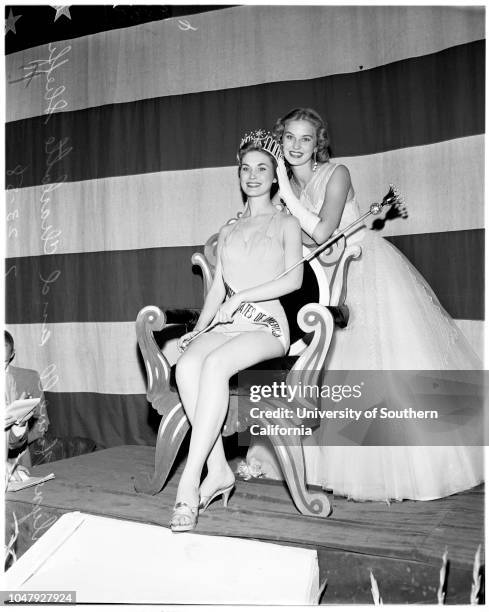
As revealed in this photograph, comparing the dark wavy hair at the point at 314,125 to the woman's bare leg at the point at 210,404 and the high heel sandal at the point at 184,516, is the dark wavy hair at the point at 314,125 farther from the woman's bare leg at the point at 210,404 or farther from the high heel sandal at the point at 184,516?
the high heel sandal at the point at 184,516

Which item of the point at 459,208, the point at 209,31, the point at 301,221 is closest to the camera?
the point at 301,221

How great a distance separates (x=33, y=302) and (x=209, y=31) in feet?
5.36

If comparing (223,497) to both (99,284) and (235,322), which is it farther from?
(99,284)

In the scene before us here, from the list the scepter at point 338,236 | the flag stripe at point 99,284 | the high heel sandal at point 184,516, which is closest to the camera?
the high heel sandal at point 184,516

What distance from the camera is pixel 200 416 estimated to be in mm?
1787

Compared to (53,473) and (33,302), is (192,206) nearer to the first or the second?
(33,302)

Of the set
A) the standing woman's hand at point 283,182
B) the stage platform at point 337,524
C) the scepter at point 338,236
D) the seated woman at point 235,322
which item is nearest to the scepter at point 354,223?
the scepter at point 338,236

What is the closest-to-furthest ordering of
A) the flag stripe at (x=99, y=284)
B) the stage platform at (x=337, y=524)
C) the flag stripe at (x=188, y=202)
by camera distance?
1. the stage platform at (x=337, y=524)
2. the flag stripe at (x=188, y=202)
3. the flag stripe at (x=99, y=284)

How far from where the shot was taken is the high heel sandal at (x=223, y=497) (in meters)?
1.83

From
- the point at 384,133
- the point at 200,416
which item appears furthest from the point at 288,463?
the point at 384,133

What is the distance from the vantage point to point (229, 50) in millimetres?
2812

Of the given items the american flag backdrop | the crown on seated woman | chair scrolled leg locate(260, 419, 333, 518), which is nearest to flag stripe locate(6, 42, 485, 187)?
the american flag backdrop

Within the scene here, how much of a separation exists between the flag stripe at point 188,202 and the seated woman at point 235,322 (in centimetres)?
67

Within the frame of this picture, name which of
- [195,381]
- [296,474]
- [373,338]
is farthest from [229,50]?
[296,474]
